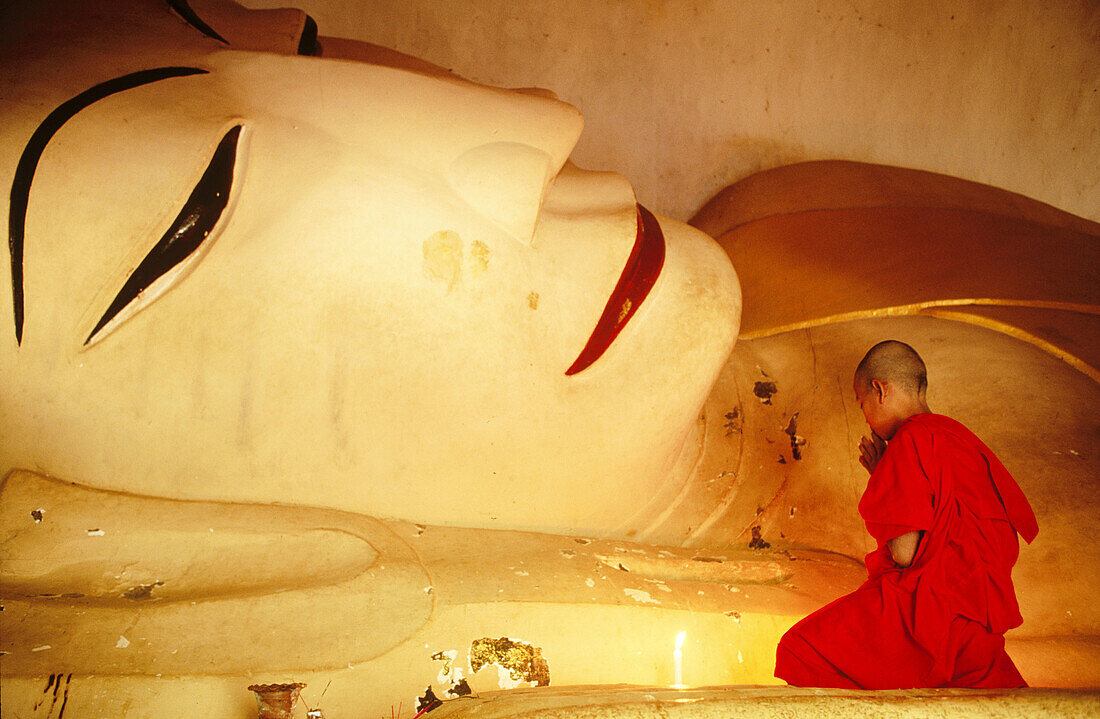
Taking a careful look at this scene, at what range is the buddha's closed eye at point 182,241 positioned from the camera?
148cm

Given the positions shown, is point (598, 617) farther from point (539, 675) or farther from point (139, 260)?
point (139, 260)

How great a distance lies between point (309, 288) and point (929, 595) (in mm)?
1460

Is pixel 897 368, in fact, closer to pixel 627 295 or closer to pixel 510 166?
pixel 627 295

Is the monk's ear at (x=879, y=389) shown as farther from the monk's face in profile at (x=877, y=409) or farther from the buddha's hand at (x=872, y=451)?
the buddha's hand at (x=872, y=451)

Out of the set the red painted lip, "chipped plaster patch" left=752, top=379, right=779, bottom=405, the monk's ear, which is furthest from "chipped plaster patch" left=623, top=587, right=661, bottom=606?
"chipped plaster patch" left=752, top=379, right=779, bottom=405

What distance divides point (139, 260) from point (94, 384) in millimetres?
277

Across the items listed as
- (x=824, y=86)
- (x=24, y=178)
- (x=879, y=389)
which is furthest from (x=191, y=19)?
(x=824, y=86)

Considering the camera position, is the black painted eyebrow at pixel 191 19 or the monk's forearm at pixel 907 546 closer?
the monk's forearm at pixel 907 546

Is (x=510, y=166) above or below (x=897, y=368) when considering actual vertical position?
above

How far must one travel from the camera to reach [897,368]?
73.2 inches

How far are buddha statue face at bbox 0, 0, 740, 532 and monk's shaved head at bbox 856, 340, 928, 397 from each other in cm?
40

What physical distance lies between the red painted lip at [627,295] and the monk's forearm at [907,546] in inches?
30.7

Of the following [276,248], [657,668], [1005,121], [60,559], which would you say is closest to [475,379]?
[276,248]

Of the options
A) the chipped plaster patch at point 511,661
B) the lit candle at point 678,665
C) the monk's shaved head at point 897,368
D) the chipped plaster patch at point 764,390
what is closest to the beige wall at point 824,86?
the chipped plaster patch at point 764,390
